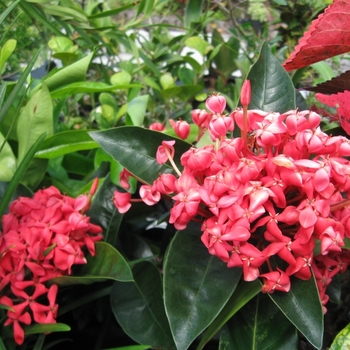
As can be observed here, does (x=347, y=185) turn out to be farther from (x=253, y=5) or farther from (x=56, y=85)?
(x=253, y=5)

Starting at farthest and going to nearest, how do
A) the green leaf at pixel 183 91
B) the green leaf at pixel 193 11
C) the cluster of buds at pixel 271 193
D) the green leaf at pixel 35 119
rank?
the green leaf at pixel 193 11 < the green leaf at pixel 183 91 < the green leaf at pixel 35 119 < the cluster of buds at pixel 271 193

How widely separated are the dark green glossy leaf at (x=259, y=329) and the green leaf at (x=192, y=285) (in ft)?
0.20

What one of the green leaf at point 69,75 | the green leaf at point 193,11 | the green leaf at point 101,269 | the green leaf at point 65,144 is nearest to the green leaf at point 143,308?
the green leaf at point 101,269

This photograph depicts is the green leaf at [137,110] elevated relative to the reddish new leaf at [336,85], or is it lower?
lower

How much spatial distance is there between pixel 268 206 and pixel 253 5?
96 centimetres

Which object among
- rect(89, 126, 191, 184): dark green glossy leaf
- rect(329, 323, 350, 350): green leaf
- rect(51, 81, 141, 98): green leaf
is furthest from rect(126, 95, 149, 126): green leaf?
rect(329, 323, 350, 350): green leaf

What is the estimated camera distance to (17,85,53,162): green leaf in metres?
0.65

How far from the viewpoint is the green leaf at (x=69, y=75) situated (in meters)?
0.70

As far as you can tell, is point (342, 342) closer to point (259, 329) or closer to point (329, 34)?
point (259, 329)

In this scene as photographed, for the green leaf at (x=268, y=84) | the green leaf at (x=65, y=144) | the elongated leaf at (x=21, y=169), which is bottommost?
the green leaf at (x=65, y=144)

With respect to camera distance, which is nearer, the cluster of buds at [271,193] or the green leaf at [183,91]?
the cluster of buds at [271,193]

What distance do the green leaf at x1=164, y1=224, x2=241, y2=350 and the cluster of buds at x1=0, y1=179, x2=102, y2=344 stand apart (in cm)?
12

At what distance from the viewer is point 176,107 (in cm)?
105

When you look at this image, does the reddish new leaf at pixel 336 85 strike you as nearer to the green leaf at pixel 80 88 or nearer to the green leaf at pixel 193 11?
the green leaf at pixel 80 88
